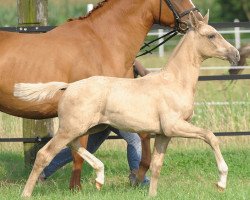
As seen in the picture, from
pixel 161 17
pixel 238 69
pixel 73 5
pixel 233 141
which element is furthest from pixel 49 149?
pixel 73 5

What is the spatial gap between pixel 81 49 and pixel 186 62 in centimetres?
119

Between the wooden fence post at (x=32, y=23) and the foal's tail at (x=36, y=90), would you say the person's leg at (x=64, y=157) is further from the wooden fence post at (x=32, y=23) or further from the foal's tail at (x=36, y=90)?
the foal's tail at (x=36, y=90)

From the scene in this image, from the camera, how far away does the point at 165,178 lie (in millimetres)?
9109

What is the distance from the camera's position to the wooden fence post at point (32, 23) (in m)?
9.31

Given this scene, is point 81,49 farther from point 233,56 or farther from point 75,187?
point 233,56

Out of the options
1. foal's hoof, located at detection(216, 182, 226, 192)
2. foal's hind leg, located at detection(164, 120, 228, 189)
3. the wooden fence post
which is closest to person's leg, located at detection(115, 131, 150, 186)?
the wooden fence post

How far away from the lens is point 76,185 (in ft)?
26.1

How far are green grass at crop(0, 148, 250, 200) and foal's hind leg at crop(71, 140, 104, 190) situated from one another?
0.13m

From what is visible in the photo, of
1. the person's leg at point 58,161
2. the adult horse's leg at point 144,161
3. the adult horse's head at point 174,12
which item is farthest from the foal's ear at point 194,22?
the person's leg at point 58,161

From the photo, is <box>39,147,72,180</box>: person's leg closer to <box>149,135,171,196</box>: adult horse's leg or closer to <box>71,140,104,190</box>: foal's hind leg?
<box>71,140,104,190</box>: foal's hind leg

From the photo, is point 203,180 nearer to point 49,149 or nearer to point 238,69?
point 49,149

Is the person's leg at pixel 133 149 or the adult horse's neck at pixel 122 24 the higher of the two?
the adult horse's neck at pixel 122 24

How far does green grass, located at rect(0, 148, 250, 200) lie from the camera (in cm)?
717

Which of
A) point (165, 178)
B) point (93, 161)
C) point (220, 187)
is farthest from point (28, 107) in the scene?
point (220, 187)
